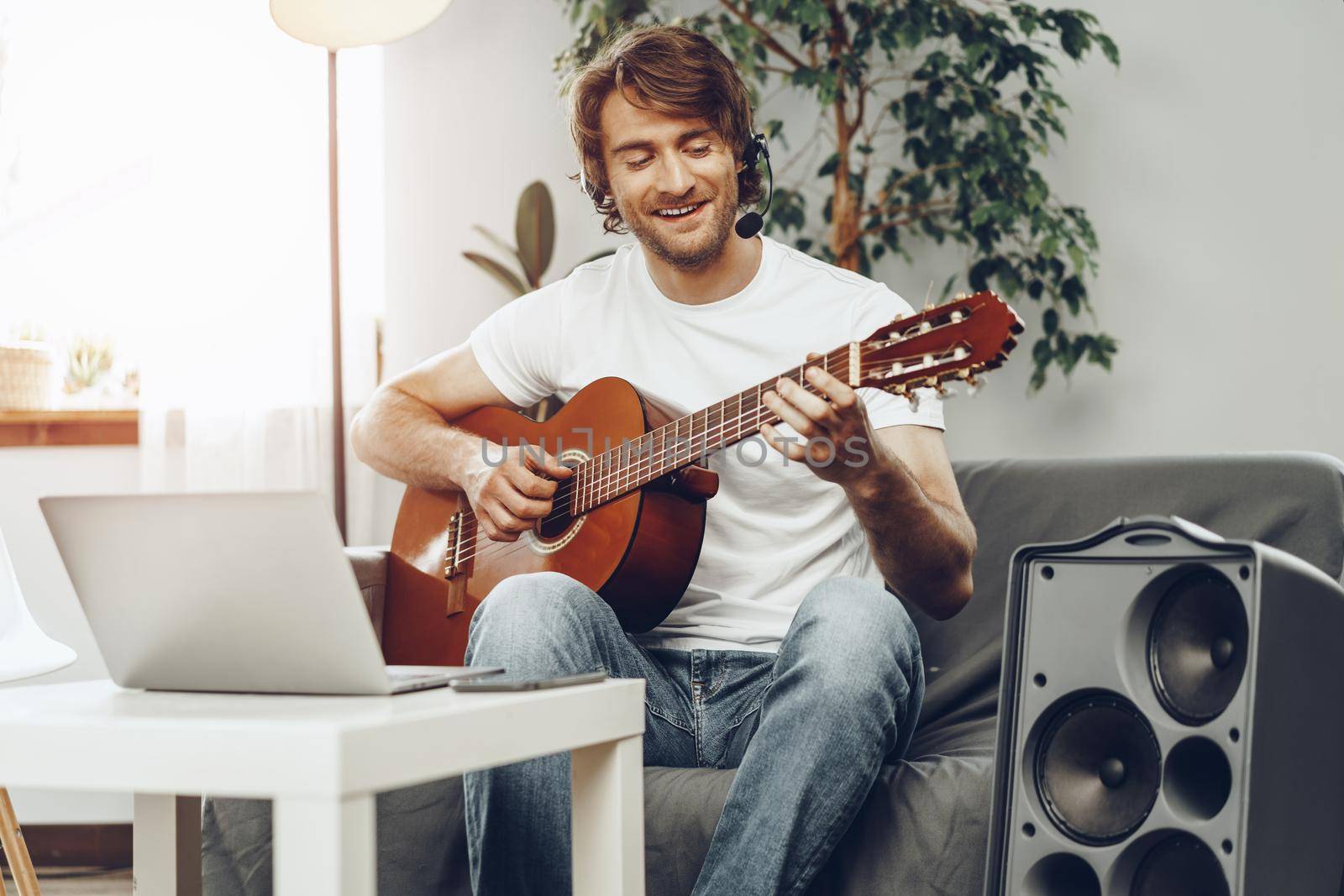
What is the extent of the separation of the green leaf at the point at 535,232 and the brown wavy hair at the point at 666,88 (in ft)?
3.29

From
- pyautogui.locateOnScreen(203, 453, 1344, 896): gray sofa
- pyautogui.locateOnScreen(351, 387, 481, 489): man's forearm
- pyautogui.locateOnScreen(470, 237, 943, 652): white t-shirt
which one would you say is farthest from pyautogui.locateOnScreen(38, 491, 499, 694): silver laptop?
pyautogui.locateOnScreen(351, 387, 481, 489): man's forearm

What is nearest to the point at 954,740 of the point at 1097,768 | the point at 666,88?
the point at 1097,768

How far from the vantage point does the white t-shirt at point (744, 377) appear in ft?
4.58

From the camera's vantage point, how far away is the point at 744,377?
4.83 ft

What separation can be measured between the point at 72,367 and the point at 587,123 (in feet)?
5.14

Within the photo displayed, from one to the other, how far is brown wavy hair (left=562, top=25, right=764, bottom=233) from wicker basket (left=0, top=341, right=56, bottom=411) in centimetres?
145

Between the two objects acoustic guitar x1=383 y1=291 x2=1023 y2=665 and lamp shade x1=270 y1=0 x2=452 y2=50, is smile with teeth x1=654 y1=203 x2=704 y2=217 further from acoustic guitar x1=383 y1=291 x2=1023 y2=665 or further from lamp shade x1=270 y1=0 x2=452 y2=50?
lamp shade x1=270 y1=0 x2=452 y2=50

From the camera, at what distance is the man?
1.10m

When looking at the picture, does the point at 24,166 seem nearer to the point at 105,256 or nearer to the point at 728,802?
the point at 105,256

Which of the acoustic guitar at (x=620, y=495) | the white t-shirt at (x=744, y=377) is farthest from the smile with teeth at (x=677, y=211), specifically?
the acoustic guitar at (x=620, y=495)

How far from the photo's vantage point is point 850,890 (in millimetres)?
1181

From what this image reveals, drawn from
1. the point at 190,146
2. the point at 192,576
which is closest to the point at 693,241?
the point at 192,576

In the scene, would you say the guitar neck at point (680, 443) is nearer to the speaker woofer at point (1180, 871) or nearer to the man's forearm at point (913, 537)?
the man's forearm at point (913, 537)

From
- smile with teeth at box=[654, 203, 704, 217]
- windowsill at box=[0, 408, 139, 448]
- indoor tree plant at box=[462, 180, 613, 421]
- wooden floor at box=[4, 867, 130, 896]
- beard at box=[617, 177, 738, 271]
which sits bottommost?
wooden floor at box=[4, 867, 130, 896]
